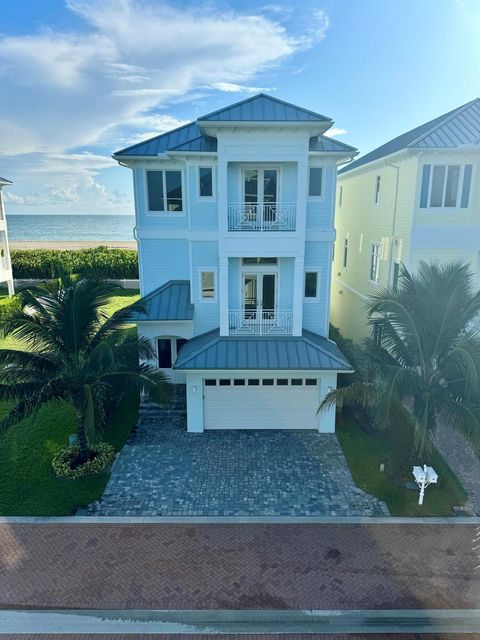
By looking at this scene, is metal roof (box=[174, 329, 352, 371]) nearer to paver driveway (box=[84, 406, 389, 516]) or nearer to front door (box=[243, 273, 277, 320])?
front door (box=[243, 273, 277, 320])

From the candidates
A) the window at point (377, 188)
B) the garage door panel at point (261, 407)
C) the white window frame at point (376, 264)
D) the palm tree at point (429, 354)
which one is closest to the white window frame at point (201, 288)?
the garage door panel at point (261, 407)

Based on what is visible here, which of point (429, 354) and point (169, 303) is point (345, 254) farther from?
point (429, 354)

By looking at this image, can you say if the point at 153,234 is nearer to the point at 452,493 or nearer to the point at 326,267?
the point at 326,267

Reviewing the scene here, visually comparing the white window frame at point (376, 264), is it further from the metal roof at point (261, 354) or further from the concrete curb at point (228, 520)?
the concrete curb at point (228, 520)

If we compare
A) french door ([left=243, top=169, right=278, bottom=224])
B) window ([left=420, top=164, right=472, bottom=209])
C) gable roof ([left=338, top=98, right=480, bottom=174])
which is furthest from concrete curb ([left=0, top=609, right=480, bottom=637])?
gable roof ([left=338, top=98, right=480, bottom=174])

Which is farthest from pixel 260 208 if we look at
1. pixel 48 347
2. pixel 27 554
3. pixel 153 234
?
pixel 27 554

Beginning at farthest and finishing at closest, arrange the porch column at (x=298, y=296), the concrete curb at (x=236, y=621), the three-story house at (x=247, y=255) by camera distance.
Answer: the porch column at (x=298, y=296) → the three-story house at (x=247, y=255) → the concrete curb at (x=236, y=621)
